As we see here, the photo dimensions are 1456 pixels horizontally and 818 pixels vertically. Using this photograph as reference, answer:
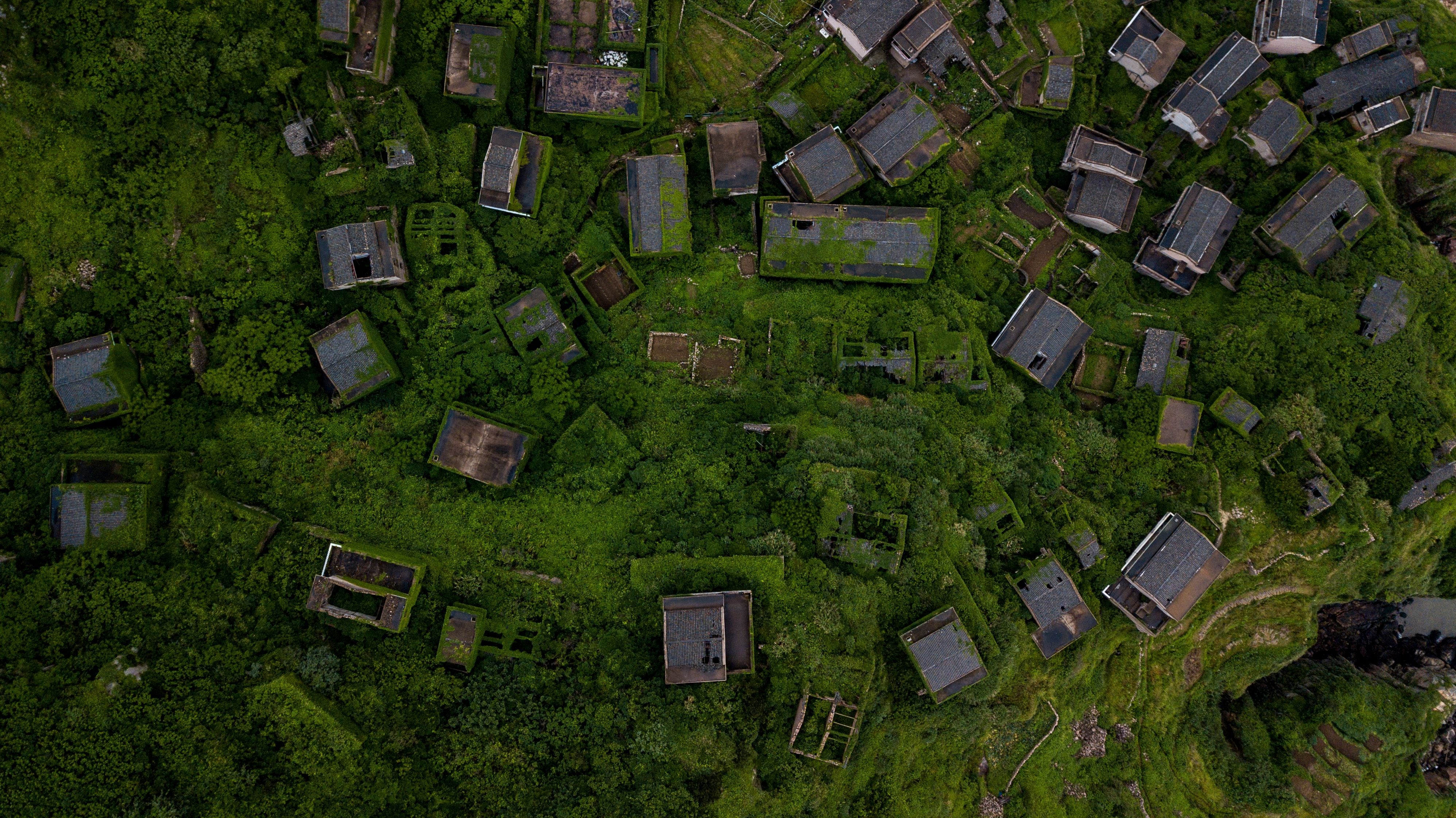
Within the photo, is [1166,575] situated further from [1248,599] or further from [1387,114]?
[1387,114]

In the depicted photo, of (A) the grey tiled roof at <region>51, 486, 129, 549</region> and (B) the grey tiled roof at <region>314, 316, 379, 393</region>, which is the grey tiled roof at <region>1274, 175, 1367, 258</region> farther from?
(A) the grey tiled roof at <region>51, 486, 129, 549</region>

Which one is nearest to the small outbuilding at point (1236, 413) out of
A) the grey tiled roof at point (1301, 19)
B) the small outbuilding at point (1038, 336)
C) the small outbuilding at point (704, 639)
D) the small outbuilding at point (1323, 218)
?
the small outbuilding at point (1038, 336)

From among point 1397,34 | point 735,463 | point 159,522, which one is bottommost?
point 159,522

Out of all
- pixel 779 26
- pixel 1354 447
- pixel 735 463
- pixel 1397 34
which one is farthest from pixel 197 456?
pixel 1397 34

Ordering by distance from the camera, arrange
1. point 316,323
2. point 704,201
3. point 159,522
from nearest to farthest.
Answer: point 159,522 < point 316,323 < point 704,201

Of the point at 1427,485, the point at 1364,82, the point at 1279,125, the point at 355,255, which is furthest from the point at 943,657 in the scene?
the point at 1364,82

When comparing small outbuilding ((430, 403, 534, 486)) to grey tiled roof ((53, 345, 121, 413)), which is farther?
small outbuilding ((430, 403, 534, 486))

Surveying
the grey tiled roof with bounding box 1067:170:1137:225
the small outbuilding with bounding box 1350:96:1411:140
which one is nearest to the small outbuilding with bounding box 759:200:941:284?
the grey tiled roof with bounding box 1067:170:1137:225

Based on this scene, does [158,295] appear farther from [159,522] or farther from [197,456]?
[159,522]
